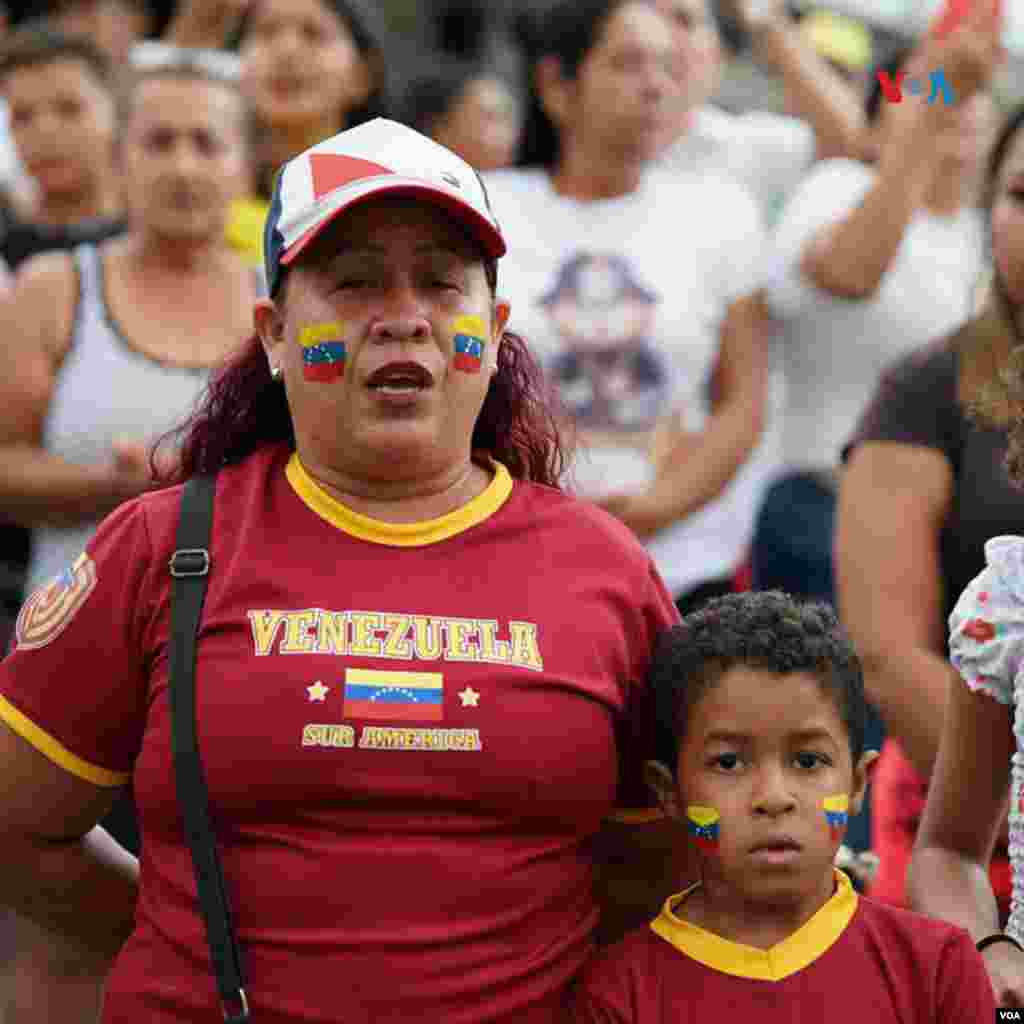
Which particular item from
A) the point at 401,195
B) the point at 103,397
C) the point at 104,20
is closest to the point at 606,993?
the point at 401,195

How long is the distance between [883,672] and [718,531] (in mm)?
1318

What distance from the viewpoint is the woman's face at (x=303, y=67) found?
17.6ft

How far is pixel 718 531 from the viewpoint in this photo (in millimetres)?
4746

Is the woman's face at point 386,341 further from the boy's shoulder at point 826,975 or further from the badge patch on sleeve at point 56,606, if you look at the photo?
the boy's shoulder at point 826,975

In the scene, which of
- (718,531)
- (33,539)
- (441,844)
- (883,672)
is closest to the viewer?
(441,844)

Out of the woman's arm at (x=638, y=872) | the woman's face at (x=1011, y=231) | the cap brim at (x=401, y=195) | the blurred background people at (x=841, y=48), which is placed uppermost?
the cap brim at (x=401, y=195)

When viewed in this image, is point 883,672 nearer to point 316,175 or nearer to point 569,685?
point 569,685

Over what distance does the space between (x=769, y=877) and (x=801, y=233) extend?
2826 millimetres

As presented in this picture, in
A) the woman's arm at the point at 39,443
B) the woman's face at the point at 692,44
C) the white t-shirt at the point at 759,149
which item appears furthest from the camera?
the white t-shirt at the point at 759,149

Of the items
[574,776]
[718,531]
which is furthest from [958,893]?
[718,531]

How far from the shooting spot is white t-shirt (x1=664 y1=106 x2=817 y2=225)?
208 inches

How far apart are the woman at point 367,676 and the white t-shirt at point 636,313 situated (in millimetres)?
2049

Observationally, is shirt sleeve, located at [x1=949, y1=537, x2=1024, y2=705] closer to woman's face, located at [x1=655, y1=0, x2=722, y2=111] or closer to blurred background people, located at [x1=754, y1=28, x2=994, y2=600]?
blurred background people, located at [x1=754, y1=28, x2=994, y2=600]

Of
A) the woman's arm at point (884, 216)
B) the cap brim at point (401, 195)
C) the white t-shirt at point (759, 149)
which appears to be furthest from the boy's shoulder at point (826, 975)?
the white t-shirt at point (759, 149)
